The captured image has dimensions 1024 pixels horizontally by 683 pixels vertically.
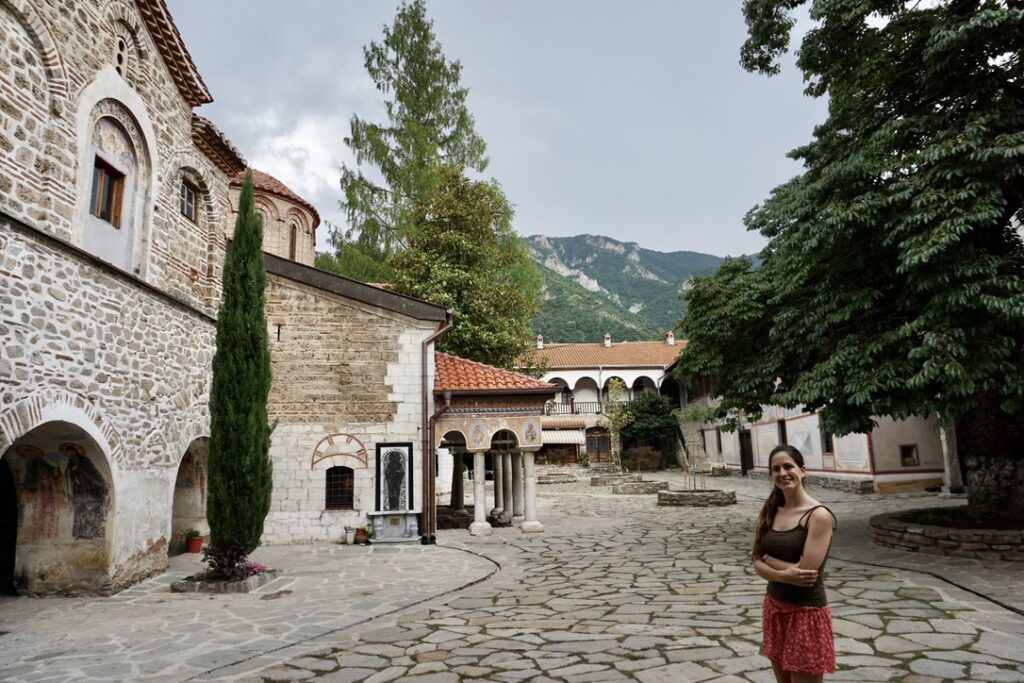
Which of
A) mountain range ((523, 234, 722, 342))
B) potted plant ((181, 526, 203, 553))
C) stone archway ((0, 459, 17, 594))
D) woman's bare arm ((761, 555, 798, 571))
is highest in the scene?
mountain range ((523, 234, 722, 342))

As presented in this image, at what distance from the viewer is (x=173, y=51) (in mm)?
8969

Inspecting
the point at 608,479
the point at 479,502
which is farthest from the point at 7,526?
the point at 608,479

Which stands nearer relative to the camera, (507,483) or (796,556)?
(796,556)

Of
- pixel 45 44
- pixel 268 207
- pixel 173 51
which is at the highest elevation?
pixel 268 207

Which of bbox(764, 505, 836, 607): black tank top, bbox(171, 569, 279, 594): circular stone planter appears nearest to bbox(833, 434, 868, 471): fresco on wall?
bbox(171, 569, 279, 594): circular stone planter

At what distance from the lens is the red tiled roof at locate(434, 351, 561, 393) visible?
1231 centimetres

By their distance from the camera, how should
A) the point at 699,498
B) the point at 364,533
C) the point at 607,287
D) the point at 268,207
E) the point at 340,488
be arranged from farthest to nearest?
the point at 607,287, the point at 268,207, the point at 699,498, the point at 340,488, the point at 364,533

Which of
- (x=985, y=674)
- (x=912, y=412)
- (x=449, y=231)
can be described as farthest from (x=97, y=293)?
(x=449, y=231)

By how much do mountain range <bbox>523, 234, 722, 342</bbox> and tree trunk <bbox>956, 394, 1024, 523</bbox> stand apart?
24.3 m

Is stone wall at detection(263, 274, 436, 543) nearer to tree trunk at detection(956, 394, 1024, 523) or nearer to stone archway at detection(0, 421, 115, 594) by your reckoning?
stone archway at detection(0, 421, 115, 594)

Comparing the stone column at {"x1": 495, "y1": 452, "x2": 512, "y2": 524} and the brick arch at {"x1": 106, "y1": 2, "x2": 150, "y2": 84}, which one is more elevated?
the brick arch at {"x1": 106, "y1": 2, "x2": 150, "y2": 84}

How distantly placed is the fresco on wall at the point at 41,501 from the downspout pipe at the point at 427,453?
574 centimetres

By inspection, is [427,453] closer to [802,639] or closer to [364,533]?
[364,533]

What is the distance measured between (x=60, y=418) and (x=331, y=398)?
220 inches
